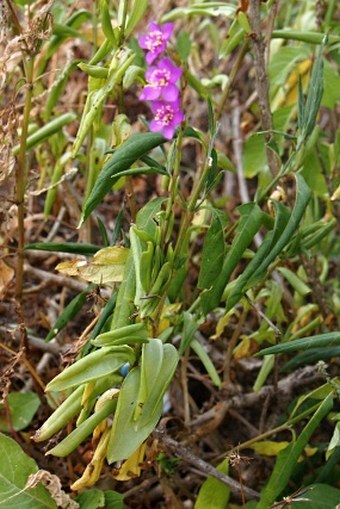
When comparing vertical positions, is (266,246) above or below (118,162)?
below

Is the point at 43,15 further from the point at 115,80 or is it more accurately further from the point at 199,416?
the point at 199,416

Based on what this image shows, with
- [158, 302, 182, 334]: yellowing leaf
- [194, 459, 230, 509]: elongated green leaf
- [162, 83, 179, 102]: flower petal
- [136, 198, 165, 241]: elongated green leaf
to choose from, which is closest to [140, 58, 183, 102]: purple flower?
[162, 83, 179, 102]: flower petal

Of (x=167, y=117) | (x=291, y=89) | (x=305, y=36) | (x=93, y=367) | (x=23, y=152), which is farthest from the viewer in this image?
(x=291, y=89)

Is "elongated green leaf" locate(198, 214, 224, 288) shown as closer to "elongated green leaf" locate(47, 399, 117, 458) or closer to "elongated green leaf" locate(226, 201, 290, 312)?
"elongated green leaf" locate(226, 201, 290, 312)

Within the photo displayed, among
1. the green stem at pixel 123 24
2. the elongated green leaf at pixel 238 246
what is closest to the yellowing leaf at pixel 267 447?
the elongated green leaf at pixel 238 246

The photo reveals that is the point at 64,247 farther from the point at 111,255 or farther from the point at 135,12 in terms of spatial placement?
the point at 135,12

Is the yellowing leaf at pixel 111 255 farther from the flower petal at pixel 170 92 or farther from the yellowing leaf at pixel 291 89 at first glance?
the yellowing leaf at pixel 291 89

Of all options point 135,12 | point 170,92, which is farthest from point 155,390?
point 135,12
